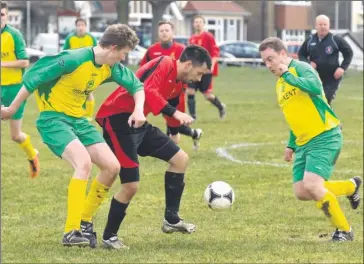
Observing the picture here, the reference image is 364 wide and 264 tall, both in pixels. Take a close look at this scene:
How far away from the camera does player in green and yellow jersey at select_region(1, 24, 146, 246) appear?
7.02m

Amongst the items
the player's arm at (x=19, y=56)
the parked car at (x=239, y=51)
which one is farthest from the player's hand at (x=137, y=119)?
the parked car at (x=239, y=51)

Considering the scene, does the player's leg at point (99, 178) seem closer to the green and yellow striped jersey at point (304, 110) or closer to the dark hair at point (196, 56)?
the dark hair at point (196, 56)

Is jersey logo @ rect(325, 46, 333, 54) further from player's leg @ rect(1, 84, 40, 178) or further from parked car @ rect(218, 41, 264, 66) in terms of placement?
parked car @ rect(218, 41, 264, 66)

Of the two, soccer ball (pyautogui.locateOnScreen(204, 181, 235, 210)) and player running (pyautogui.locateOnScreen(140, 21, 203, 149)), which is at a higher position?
player running (pyautogui.locateOnScreen(140, 21, 203, 149))

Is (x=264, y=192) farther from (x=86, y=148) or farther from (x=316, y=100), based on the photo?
(x=86, y=148)

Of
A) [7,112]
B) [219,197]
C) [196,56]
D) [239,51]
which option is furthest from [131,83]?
[239,51]

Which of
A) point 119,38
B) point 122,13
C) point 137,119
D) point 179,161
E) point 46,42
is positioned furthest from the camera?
point 46,42

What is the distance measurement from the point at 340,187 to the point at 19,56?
15.8 ft

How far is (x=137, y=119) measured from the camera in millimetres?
6867

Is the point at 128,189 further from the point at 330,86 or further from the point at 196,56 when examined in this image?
the point at 330,86

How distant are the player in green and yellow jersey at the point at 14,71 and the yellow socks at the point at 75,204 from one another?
449cm

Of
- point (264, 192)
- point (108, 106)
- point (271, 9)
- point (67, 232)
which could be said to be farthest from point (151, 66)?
point (271, 9)

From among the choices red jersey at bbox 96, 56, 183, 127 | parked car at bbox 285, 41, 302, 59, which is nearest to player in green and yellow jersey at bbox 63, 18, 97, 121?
red jersey at bbox 96, 56, 183, 127

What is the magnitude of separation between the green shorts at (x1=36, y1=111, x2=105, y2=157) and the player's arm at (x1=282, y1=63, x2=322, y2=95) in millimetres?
1537
